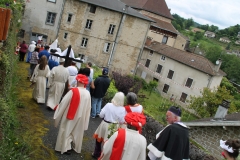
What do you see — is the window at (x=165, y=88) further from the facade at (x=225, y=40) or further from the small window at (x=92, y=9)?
the facade at (x=225, y=40)

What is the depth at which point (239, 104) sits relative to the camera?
145 ft

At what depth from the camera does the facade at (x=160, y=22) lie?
1994 inches

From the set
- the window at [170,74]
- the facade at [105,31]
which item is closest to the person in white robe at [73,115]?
the facade at [105,31]

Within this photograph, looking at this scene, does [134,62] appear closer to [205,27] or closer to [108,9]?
[108,9]

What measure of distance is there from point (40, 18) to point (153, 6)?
2851 cm

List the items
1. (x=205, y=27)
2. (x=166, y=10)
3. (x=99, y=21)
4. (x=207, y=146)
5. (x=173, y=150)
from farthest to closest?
(x=205, y=27) < (x=166, y=10) < (x=99, y=21) < (x=207, y=146) < (x=173, y=150)

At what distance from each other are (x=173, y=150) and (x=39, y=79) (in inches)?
220

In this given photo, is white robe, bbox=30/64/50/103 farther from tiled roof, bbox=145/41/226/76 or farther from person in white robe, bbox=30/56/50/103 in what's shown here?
tiled roof, bbox=145/41/226/76

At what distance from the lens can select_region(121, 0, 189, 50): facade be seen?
50656 millimetres

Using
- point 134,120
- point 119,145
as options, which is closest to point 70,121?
point 119,145

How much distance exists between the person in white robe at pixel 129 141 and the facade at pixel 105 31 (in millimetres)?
29806

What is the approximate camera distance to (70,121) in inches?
220

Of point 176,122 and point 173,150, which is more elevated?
point 176,122

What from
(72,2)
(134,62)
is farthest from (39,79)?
(134,62)
